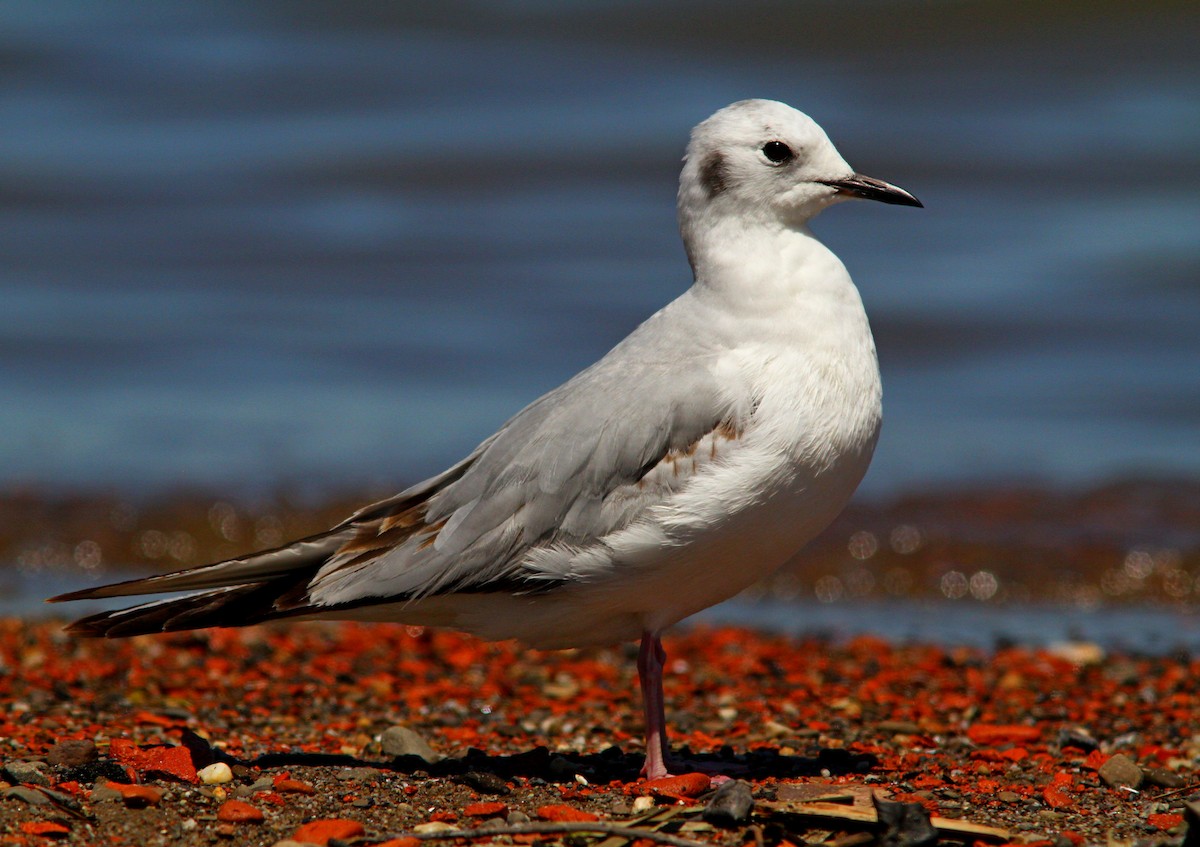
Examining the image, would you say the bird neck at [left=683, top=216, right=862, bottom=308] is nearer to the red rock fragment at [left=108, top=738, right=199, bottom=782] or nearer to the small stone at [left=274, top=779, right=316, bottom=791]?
the small stone at [left=274, top=779, right=316, bottom=791]

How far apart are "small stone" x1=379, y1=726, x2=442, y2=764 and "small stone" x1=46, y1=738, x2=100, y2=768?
3.27 feet

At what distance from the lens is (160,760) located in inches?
174

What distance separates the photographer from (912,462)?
1061 cm

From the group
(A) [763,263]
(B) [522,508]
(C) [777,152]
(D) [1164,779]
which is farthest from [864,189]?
(D) [1164,779]

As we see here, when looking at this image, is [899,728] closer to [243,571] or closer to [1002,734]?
[1002,734]

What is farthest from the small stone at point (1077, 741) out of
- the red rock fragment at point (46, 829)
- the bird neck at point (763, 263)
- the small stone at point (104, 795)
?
the red rock fragment at point (46, 829)

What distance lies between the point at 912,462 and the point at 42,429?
672 cm

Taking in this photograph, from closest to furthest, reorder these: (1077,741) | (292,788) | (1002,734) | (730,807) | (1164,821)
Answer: (730,807) < (1164,821) < (292,788) < (1077,741) < (1002,734)

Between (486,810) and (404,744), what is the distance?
101 cm

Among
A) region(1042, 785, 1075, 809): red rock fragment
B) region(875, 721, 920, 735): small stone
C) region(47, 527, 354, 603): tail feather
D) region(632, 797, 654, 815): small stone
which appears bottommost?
region(1042, 785, 1075, 809): red rock fragment

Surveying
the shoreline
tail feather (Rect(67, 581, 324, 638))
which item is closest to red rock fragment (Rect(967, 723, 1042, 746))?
the shoreline

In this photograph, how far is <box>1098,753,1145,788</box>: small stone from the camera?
464 centimetres

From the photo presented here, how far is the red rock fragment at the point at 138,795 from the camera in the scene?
3.99 meters

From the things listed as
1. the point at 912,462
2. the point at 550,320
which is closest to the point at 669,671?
the point at 912,462
